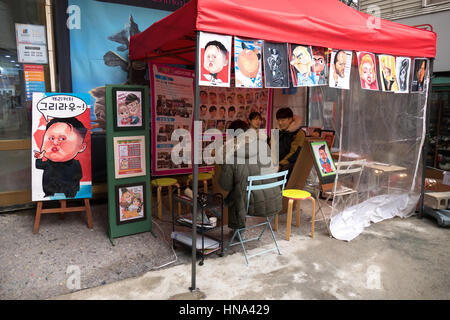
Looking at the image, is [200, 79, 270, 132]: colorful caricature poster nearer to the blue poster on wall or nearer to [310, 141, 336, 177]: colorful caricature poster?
the blue poster on wall

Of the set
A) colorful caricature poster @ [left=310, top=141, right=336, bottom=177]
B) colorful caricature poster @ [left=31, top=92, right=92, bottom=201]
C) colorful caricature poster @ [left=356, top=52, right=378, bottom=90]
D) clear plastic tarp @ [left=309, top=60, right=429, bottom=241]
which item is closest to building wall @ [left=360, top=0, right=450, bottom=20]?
clear plastic tarp @ [left=309, top=60, right=429, bottom=241]

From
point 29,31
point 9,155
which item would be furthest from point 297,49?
point 9,155

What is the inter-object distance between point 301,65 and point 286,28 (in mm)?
421

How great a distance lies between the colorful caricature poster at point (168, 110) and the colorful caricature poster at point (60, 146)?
1319 mm

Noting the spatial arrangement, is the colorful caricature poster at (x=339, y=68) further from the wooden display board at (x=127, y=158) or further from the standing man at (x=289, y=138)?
the wooden display board at (x=127, y=158)

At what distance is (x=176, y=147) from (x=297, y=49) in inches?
115

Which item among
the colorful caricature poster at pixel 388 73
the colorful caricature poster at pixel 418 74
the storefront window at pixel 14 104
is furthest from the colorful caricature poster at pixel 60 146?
the colorful caricature poster at pixel 418 74

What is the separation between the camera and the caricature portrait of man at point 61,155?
160 inches

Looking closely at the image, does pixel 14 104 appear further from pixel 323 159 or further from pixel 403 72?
pixel 403 72

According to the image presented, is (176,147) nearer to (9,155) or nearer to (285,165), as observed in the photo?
(285,165)

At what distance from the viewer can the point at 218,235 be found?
419 centimetres

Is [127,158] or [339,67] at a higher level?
[339,67]

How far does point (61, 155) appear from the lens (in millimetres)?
4113

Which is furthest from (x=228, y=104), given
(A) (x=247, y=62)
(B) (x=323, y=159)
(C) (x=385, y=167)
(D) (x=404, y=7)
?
(D) (x=404, y=7)
